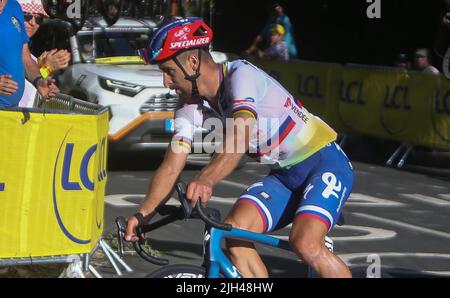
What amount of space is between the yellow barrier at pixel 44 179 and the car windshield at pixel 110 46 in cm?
813

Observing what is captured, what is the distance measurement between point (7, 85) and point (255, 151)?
3.12 m

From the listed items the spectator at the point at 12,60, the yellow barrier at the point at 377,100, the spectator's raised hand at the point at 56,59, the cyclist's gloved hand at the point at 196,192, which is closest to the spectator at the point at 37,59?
the spectator's raised hand at the point at 56,59

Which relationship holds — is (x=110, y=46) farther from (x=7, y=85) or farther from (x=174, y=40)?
(x=174, y=40)

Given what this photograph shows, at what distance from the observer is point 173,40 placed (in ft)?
19.1

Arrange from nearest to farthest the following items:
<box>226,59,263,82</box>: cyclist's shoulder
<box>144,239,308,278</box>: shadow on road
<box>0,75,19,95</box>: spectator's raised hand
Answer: <box>226,59,263,82</box>: cyclist's shoulder
<box>0,75,19,95</box>: spectator's raised hand
<box>144,239,308,278</box>: shadow on road

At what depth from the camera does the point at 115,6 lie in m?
17.2

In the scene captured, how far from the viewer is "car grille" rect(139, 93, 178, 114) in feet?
48.4

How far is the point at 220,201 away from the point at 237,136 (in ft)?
22.7

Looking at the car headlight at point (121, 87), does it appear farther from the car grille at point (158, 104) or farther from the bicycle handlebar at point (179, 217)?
the bicycle handlebar at point (179, 217)

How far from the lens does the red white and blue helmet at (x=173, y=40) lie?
582cm

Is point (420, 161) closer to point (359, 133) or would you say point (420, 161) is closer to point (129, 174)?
point (359, 133)

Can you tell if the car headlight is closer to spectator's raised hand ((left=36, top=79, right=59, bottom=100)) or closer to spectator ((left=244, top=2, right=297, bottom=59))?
spectator's raised hand ((left=36, top=79, right=59, bottom=100))

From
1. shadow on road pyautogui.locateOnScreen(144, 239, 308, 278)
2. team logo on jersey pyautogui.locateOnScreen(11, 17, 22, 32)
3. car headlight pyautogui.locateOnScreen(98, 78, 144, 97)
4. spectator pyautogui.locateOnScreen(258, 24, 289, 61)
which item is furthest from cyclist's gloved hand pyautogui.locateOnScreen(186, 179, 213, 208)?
spectator pyautogui.locateOnScreen(258, 24, 289, 61)
